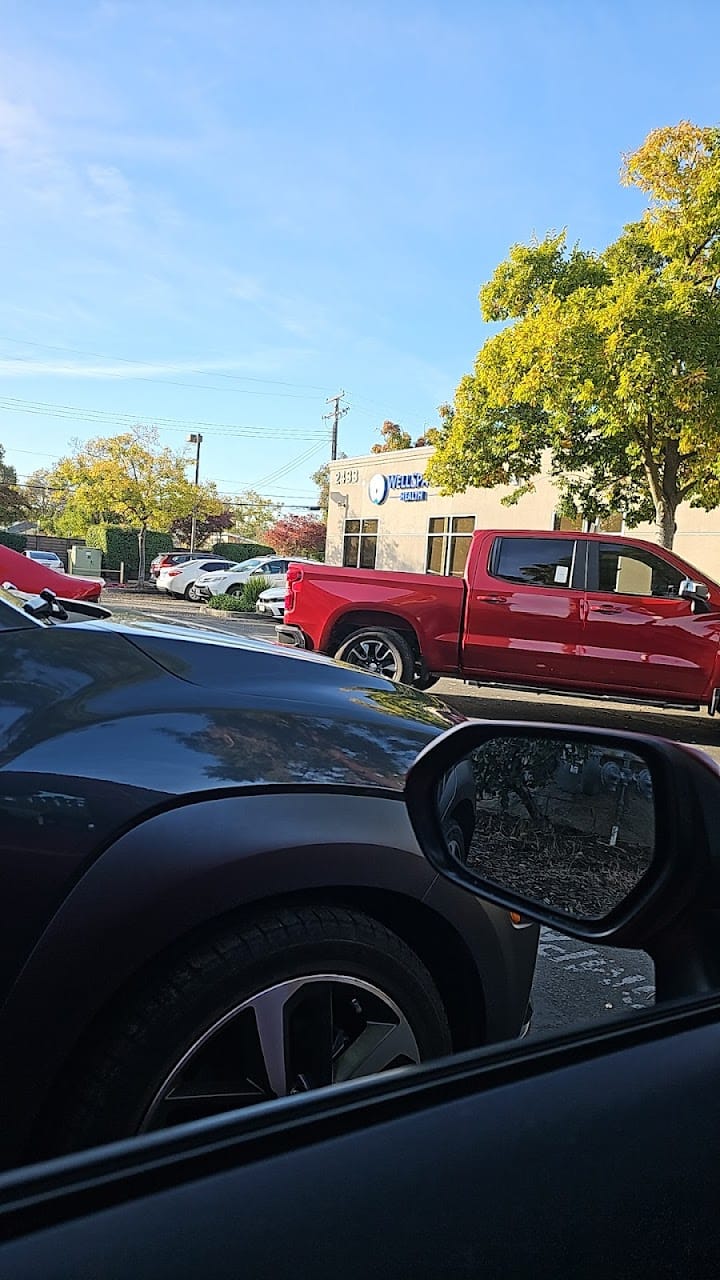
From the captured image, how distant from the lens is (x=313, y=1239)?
2.08ft

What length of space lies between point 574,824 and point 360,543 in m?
30.5

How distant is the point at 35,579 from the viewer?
5.73 m

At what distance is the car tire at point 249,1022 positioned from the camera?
156cm

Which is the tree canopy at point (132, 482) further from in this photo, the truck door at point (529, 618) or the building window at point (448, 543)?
the truck door at point (529, 618)

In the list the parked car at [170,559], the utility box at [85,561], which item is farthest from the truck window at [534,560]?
the utility box at [85,561]

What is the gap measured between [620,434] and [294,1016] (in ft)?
45.7

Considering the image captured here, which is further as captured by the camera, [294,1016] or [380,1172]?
[294,1016]

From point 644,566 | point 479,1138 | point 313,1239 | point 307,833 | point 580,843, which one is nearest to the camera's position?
point 313,1239

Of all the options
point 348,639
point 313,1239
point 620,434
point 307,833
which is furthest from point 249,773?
point 620,434

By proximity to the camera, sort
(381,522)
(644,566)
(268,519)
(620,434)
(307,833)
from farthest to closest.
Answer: (268,519), (381,522), (620,434), (644,566), (307,833)

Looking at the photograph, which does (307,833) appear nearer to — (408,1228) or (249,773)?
(249,773)

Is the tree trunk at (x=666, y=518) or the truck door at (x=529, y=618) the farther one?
the tree trunk at (x=666, y=518)

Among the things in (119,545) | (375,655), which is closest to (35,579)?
(375,655)

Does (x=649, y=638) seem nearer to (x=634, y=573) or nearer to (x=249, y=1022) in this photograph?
(x=634, y=573)
